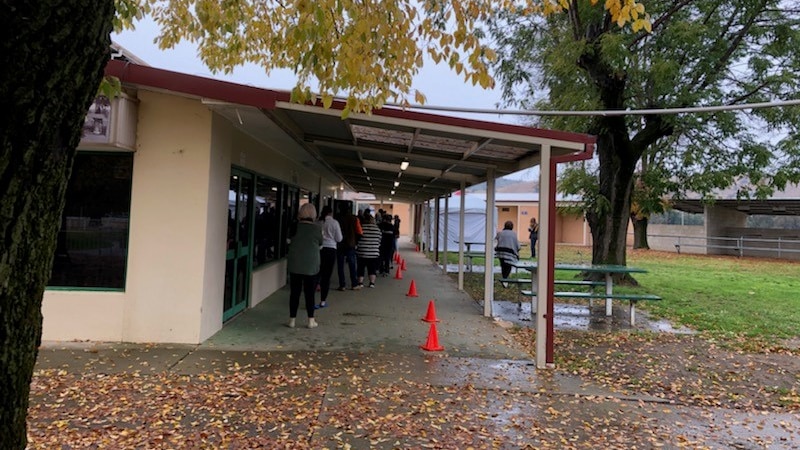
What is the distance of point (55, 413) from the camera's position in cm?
384

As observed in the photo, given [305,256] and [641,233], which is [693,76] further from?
[641,233]

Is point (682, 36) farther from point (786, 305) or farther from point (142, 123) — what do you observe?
point (142, 123)

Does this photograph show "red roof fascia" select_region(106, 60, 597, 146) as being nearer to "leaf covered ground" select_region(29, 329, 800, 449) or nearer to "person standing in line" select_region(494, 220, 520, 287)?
"leaf covered ground" select_region(29, 329, 800, 449)

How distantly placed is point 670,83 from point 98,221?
1041 centimetres

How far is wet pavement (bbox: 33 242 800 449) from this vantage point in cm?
379

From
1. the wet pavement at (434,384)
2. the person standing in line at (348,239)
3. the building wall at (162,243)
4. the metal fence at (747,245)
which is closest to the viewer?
the wet pavement at (434,384)

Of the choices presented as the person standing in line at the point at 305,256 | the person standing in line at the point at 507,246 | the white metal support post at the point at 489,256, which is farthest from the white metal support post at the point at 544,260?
the person standing in line at the point at 507,246

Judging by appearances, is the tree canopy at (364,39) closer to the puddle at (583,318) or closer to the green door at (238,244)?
the green door at (238,244)

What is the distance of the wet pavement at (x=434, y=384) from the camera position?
3789 millimetres

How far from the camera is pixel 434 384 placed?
15.8ft

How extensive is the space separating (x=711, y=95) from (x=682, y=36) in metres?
2.08

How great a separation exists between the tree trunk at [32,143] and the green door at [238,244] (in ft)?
17.4

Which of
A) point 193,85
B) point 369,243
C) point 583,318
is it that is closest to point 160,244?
point 193,85

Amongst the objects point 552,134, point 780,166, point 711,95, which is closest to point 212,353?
point 552,134
